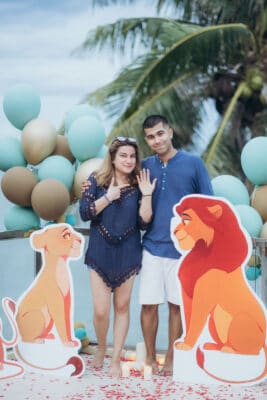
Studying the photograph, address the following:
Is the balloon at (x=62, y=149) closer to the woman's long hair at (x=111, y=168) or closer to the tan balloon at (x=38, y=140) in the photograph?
the tan balloon at (x=38, y=140)

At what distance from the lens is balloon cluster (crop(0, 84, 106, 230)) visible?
542 cm

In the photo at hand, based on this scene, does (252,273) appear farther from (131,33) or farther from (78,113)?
(131,33)

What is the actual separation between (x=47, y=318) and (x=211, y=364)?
3.31 ft

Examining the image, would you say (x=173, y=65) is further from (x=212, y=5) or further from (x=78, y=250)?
(x=78, y=250)

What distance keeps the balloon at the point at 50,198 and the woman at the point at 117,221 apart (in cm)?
55

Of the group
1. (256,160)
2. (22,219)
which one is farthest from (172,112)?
(256,160)

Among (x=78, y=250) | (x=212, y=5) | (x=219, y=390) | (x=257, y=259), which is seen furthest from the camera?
(x=212, y=5)

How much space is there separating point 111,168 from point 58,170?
0.78 meters

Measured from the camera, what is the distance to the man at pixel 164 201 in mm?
4746

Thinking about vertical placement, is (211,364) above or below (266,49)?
below

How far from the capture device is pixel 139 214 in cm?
477

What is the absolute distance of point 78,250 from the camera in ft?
16.0

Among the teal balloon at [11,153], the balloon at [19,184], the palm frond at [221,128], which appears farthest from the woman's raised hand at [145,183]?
the palm frond at [221,128]

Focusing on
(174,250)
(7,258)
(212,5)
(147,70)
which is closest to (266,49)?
(212,5)
